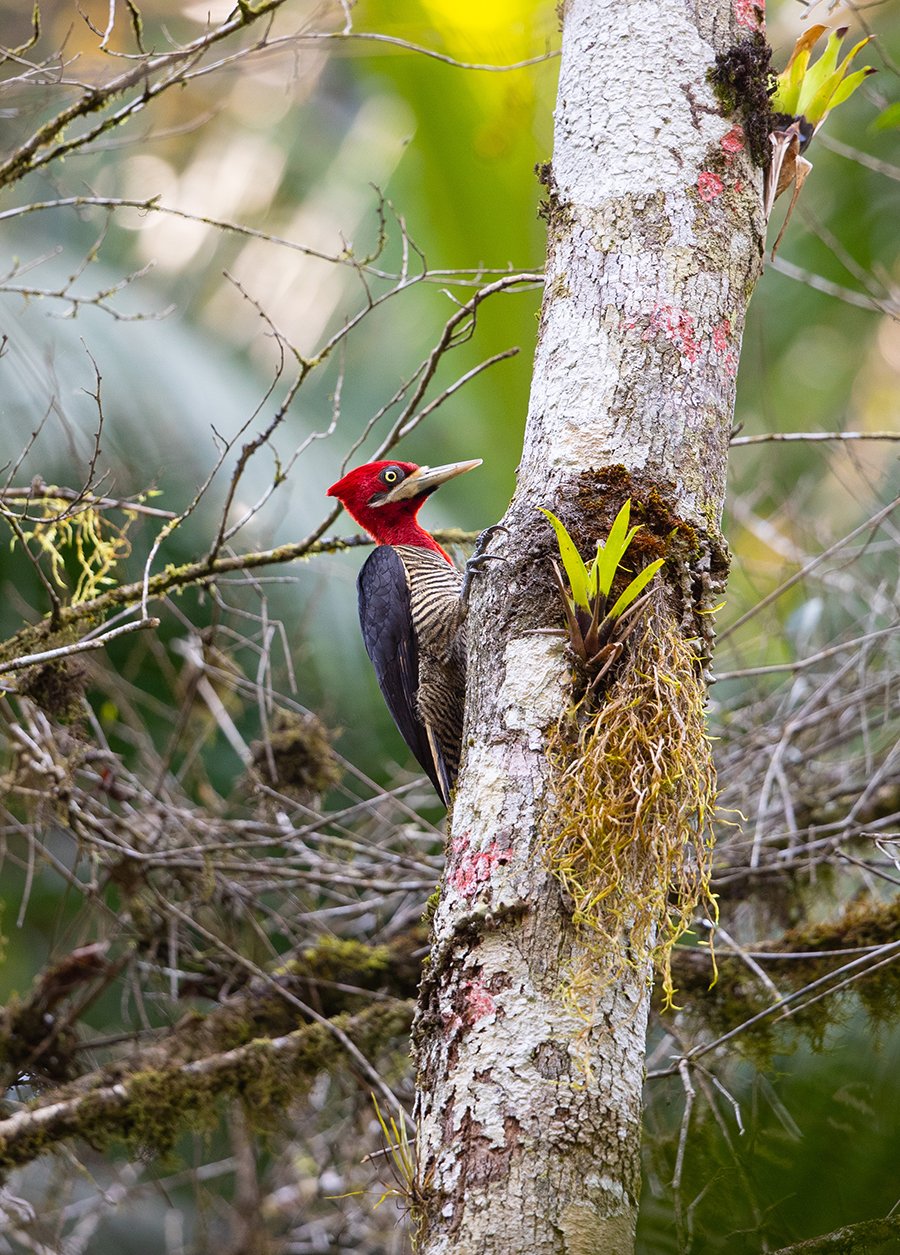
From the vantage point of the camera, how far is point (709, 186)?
2236 millimetres

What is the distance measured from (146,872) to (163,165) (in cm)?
307

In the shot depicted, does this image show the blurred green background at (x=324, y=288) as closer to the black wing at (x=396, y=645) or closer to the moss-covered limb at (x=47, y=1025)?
the moss-covered limb at (x=47, y=1025)

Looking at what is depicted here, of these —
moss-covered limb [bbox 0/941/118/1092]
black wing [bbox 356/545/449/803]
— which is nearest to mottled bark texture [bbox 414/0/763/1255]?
black wing [bbox 356/545/449/803]

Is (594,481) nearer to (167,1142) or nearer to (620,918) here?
(620,918)

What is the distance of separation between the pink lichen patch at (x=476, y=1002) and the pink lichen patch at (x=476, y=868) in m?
0.13

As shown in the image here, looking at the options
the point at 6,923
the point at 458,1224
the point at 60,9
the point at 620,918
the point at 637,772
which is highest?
the point at 60,9

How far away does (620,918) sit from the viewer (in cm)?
177

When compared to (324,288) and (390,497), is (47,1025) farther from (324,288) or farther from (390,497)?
(324,288)

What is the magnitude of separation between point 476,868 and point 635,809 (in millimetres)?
264

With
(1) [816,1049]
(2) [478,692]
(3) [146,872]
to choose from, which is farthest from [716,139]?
(3) [146,872]

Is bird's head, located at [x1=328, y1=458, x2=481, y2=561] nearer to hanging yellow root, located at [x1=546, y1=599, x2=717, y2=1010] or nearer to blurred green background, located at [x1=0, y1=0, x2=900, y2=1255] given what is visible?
blurred green background, located at [x1=0, y1=0, x2=900, y2=1255]

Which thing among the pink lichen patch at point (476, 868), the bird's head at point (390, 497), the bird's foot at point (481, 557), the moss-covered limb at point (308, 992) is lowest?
the moss-covered limb at point (308, 992)

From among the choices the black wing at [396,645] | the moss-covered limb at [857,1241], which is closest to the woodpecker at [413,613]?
the black wing at [396,645]

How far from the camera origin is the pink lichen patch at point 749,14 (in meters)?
2.41
